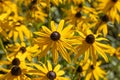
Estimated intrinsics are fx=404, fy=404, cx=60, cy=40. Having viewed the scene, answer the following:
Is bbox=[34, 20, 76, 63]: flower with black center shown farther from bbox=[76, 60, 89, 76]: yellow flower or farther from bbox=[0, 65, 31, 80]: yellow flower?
bbox=[76, 60, 89, 76]: yellow flower

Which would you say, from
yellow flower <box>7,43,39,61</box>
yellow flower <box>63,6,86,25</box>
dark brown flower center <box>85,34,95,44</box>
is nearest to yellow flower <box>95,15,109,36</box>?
yellow flower <box>63,6,86,25</box>

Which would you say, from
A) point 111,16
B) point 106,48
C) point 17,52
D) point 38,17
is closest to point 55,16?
point 38,17

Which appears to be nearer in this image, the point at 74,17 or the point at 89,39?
the point at 89,39

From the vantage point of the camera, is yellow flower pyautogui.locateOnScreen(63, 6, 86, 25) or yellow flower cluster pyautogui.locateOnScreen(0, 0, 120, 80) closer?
yellow flower cluster pyautogui.locateOnScreen(0, 0, 120, 80)


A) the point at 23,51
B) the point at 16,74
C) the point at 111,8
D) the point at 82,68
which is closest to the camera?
the point at 16,74

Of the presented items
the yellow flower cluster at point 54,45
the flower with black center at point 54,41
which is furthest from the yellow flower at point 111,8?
the flower with black center at point 54,41

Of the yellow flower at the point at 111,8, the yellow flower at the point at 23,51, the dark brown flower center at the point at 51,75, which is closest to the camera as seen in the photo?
the dark brown flower center at the point at 51,75

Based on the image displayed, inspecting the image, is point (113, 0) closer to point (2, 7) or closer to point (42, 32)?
point (2, 7)

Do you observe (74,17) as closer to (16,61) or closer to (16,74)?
(16,61)

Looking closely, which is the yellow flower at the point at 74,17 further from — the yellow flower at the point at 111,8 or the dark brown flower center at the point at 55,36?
the dark brown flower center at the point at 55,36

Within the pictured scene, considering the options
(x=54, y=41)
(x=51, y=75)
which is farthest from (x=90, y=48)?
(x=51, y=75)

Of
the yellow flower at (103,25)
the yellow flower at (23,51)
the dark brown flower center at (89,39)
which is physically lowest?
the dark brown flower center at (89,39)
